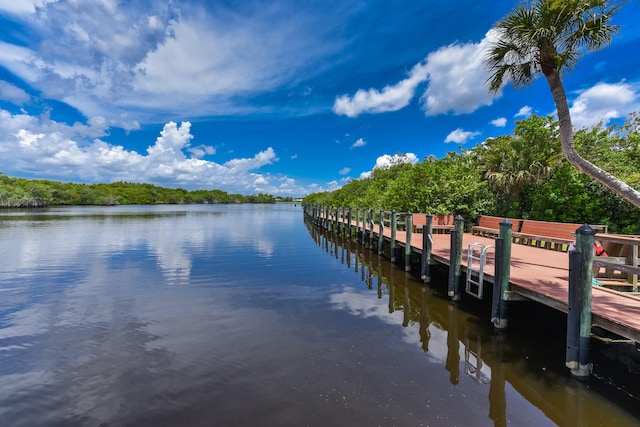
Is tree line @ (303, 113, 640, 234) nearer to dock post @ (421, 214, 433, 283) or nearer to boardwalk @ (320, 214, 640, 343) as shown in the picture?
boardwalk @ (320, 214, 640, 343)

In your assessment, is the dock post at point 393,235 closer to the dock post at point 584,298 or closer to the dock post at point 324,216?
the dock post at point 584,298

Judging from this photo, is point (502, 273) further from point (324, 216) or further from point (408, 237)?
point (324, 216)

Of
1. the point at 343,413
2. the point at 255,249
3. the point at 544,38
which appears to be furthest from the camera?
the point at 255,249

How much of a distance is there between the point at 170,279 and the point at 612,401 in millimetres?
10723

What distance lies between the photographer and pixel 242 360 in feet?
17.3

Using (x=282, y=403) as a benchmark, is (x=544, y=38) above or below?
above

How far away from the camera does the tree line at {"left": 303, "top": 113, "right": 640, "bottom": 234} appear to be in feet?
37.0

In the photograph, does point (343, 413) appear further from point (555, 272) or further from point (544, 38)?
point (544, 38)

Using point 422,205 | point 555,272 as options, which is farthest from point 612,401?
point 422,205

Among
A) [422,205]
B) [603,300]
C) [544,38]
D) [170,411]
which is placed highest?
[544,38]

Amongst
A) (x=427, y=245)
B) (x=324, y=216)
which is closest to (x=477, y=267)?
(x=427, y=245)

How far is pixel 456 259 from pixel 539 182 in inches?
327

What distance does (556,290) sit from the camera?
5.44 metres

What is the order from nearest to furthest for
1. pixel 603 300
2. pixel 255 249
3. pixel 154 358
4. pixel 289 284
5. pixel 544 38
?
1. pixel 603 300
2. pixel 154 358
3. pixel 544 38
4. pixel 289 284
5. pixel 255 249
